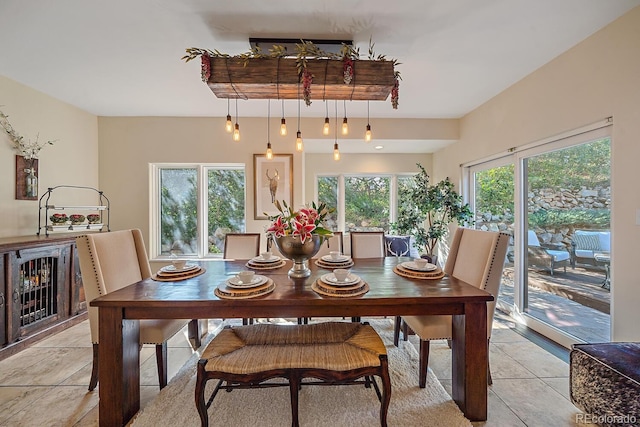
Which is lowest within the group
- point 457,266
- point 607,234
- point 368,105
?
point 457,266

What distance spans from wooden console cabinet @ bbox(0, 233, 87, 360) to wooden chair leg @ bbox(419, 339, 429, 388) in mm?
3353

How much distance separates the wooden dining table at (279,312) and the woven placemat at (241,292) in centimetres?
3

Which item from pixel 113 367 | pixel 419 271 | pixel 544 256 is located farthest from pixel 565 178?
pixel 113 367

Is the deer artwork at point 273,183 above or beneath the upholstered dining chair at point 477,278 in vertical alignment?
above

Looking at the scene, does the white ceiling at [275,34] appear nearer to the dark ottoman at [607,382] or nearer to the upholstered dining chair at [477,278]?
the upholstered dining chair at [477,278]

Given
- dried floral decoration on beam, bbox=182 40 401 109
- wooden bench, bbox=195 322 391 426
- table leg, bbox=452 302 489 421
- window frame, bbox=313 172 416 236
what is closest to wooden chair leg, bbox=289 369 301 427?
wooden bench, bbox=195 322 391 426

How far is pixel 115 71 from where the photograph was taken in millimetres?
2627

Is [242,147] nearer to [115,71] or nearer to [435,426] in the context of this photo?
[115,71]

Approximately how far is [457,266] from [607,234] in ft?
3.83

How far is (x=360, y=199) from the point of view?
197 inches

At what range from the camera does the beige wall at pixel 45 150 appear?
9.12 ft

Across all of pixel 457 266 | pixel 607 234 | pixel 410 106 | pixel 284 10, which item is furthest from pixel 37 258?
pixel 607 234

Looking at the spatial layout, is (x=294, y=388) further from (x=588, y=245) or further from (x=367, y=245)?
(x=588, y=245)

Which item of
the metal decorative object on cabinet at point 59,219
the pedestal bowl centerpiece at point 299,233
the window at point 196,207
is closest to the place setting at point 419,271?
the pedestal bowl centerpiece at point 299,233
